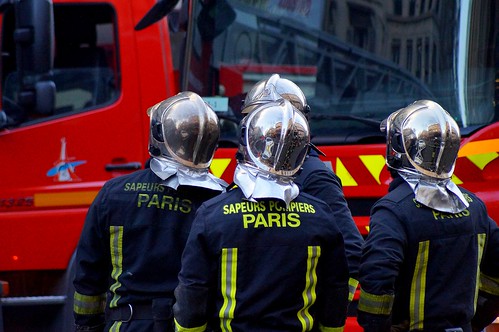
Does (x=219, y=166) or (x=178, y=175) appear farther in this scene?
(x=219, y=166)

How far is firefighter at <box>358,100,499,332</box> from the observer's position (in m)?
3.83

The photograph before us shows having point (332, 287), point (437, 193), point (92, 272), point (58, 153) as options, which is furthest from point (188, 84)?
point (332, 287)

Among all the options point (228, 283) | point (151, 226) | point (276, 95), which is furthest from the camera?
point (276, 95)

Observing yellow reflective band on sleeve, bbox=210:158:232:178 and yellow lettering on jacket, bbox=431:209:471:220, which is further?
yellow reflective band on sleeve, bbox=210:158:232:178

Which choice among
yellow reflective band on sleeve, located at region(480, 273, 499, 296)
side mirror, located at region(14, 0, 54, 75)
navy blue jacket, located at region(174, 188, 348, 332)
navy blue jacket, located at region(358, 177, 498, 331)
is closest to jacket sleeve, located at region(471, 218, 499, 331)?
yellow reflective band on sleeve, located at region(480, 273, 499, 296)

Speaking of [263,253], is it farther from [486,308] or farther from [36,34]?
[36,34]

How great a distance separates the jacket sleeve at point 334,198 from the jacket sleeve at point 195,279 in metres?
0.97

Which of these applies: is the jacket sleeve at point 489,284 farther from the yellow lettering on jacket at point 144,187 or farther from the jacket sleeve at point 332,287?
the yellow lettering on jacket at point 144,187

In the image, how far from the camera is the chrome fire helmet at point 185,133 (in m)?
4.07

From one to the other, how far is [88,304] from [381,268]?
1284mm

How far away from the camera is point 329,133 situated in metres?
5.84

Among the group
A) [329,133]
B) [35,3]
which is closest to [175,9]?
[35,3]

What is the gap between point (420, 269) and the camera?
12.7 feet

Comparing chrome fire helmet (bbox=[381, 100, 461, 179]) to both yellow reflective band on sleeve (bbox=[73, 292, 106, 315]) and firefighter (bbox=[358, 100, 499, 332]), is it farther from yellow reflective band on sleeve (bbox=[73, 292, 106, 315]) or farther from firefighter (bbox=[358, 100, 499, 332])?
yellow reflective band on sleeve (bbox=[73, 292, 106, 315])
